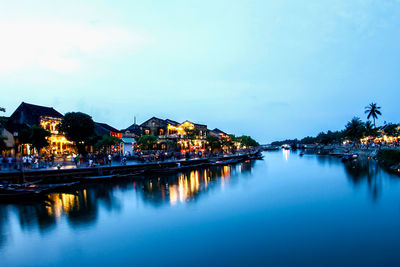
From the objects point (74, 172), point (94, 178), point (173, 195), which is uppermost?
point (74, 172)

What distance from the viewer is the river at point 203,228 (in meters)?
13.4

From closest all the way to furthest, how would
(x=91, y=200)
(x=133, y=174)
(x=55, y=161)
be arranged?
(x=91, y=200)
(x=133, y=174)
(x=55, y=161)

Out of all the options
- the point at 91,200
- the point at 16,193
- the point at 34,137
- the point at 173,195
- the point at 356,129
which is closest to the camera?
the point at 16,193

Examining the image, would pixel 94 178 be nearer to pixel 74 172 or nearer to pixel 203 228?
pixel 74 172

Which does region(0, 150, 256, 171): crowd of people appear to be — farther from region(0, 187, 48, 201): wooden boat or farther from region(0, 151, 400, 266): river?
region(0, 151, 400, 266): river

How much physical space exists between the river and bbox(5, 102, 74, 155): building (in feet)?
70.1

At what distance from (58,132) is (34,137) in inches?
368

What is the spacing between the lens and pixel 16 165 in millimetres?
29453

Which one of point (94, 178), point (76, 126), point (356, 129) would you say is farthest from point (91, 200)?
point (356, 129)

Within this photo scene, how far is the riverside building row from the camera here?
138 feet

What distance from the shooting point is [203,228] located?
58.7ft

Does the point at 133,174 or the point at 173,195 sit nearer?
the point at 173,195

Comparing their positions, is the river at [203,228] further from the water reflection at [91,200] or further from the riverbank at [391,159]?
the riverbank at [391,159]

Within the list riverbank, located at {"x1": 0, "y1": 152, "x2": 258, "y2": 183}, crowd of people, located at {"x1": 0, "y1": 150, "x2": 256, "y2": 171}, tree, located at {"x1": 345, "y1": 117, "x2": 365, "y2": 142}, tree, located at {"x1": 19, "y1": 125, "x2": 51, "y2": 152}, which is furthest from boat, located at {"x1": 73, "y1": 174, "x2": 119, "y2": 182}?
tree, located at {"x1": 345, "y1": 117, "x2": 365, "y2": 142}
